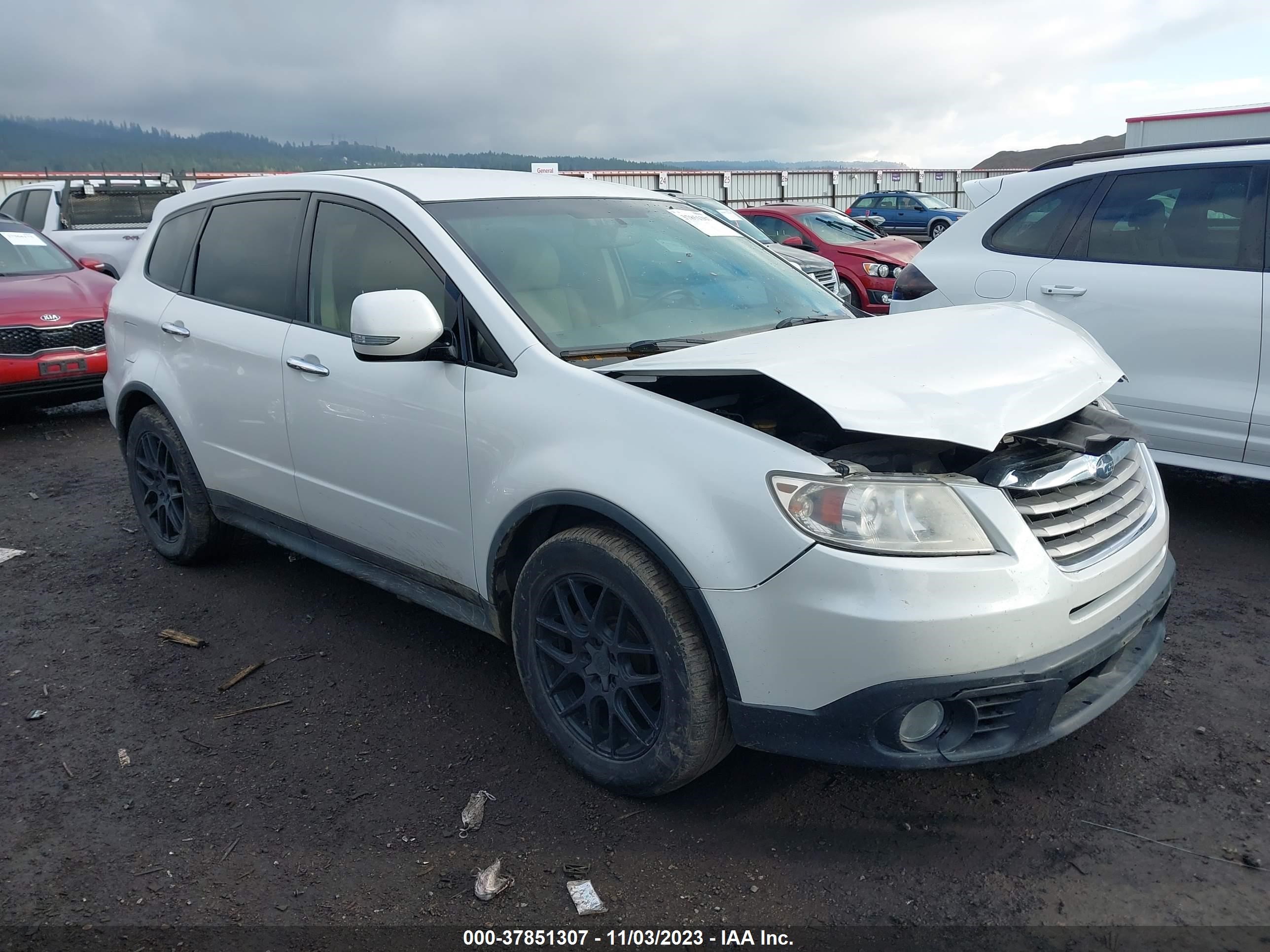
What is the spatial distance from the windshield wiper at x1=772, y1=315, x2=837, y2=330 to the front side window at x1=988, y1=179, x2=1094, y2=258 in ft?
7.09

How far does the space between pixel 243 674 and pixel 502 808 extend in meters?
1.43

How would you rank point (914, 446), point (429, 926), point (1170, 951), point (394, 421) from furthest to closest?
point (394, 421) → point (914, 446) → point (429, 926) → point (1170, 951)

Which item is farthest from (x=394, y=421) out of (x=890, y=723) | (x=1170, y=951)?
(x=1170, y=951)

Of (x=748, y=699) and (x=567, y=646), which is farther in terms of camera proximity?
(x=567, y=646)

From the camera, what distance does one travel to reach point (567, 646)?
291 centimetres

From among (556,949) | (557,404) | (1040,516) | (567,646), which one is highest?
(557,404)

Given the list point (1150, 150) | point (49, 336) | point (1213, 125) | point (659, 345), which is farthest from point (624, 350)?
point (1213, 125)

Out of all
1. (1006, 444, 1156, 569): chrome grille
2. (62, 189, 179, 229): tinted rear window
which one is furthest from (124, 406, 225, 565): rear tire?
(62, 189, 179, 229): tinted rear window

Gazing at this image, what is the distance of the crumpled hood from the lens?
2408mm

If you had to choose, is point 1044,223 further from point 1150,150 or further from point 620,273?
point 620,273

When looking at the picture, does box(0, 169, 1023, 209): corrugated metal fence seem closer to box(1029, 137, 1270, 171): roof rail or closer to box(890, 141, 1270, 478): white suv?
box(1029, 137, 1270, 171): roof rail

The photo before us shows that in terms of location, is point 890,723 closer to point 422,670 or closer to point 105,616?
point 422,670

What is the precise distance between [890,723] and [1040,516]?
655mm

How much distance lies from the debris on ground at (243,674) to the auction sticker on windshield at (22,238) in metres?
7.21
